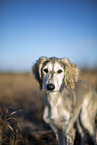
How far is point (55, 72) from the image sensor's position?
235 cm

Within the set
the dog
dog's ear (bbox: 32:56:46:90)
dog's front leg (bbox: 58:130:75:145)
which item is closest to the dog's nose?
the dog

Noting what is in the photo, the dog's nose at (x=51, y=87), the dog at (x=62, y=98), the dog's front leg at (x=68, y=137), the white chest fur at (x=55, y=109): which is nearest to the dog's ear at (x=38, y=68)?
the dog at (x=62, y=98)

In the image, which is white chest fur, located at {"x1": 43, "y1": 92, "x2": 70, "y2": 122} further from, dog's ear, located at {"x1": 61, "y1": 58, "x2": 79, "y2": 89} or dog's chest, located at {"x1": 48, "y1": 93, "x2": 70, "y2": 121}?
dog's ear, located at {"x1": 61, "y1": 58, "x2": 79, "y2": 89}

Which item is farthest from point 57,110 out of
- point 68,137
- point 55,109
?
point 68,137

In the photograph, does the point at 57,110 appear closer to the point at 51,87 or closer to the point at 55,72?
the point at 51,87

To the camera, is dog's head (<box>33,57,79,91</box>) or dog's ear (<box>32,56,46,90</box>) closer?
dog's head (<box>33,57,79,91</box>)

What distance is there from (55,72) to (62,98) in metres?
0.58

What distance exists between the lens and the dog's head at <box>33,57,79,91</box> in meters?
2.21

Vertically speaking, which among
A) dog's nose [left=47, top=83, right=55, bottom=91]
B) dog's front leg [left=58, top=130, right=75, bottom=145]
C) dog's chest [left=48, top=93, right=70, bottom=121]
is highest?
dog's nose [left=47, top=83, right=55, bottom=91]

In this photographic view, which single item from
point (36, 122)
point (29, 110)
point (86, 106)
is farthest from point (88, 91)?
point (29, 110)

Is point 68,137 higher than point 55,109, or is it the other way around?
point 55,109

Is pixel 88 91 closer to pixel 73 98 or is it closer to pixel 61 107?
pixel 73 98

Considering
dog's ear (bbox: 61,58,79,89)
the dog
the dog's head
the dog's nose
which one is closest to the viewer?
the dog's nose

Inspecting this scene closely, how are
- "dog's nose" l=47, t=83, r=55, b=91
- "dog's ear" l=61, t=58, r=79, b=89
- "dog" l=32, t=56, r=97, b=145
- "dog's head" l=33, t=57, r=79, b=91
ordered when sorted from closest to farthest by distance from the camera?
"dog's nose" l=47, t=83, r=55, b=91, "dog's head" l=33, t=57, r=79, b=91, "dog" l=32, t=56, r=97, b=145, "dog's ear" l=61, t=58, r=79, b=89
